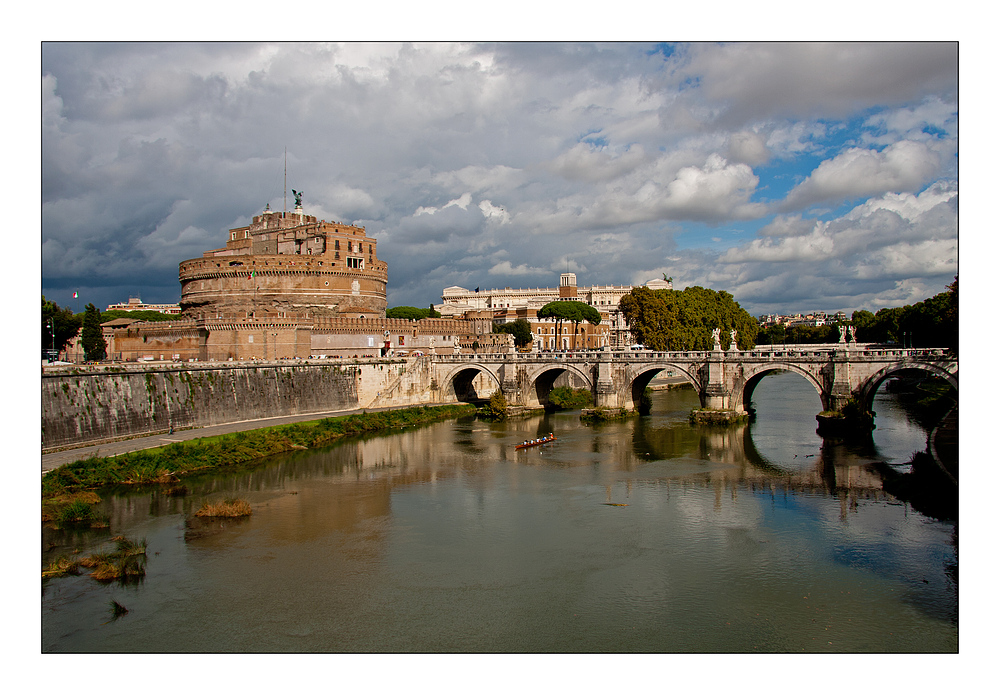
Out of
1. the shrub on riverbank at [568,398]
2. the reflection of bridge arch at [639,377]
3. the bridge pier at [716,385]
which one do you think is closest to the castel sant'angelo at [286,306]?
the shrub on riverbank at [568,398]

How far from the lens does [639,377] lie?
4431 centimetres

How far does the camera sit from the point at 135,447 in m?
28.9

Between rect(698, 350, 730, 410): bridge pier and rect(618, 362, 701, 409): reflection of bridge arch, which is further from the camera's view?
rect(618, 362, 701, 409): reflection of bridge arch

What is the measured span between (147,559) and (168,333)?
3407 centimetres

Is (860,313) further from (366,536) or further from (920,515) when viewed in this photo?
(366,536)

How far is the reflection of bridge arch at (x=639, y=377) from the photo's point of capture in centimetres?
4125

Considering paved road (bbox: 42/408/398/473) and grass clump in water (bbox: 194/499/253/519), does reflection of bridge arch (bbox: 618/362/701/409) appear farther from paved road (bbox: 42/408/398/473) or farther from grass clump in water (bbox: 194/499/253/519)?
grass clump in water (bbox: 194/499/253/519)

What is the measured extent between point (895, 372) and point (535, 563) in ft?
80.9

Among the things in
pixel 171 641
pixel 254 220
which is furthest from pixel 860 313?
pixel 171 641

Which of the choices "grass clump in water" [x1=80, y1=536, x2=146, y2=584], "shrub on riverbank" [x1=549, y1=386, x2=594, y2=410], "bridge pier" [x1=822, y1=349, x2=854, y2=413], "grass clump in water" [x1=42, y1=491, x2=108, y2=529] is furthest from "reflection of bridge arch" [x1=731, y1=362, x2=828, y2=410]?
"grass clump in water" [x1=42, y1=491, x2=108, y2=529]

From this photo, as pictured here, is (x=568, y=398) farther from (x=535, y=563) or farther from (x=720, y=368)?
(x=535, y=563)

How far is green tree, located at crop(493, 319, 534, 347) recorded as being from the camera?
76.2 m

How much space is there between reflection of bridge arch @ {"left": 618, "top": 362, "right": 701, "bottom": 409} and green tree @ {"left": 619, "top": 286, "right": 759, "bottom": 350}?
11.7 m

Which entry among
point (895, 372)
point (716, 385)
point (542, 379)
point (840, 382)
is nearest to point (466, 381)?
point (542, 379)
